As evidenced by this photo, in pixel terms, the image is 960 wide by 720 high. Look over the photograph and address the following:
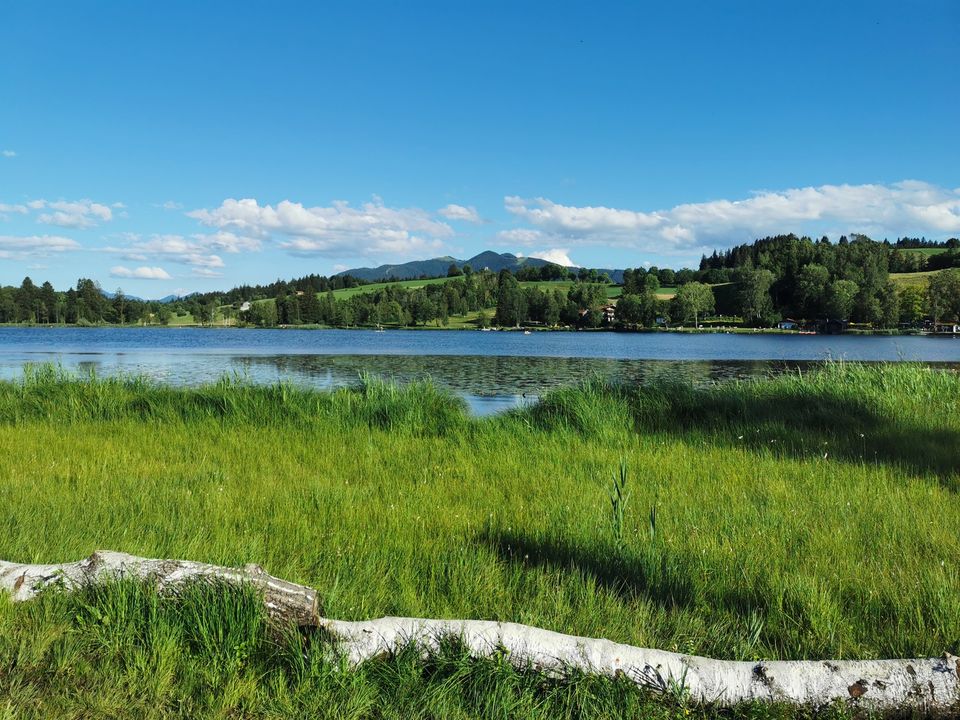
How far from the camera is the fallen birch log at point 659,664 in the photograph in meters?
2.89

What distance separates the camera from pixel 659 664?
3016 mm

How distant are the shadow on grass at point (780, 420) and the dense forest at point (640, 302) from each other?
151 metres

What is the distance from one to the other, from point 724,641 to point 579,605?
0.92 metres

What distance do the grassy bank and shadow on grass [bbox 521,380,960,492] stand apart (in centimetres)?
11

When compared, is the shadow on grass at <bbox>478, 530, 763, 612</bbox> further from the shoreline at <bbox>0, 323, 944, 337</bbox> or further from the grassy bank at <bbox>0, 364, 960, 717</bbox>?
the shoreline at <bbox>0, 323, 944, 337</bbox>

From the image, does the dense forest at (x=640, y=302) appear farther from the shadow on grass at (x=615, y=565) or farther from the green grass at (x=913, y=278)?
the shadow on grass at (x=615, y=565)

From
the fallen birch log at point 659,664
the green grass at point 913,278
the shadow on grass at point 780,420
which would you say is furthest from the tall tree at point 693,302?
the fallen birch log at point 659,664

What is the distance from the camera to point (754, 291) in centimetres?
16075

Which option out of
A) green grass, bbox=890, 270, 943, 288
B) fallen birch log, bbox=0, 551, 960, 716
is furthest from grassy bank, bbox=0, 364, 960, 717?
green grass, bbox=890, 270, 943, 288

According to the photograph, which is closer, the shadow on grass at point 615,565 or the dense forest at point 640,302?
the shadow on grass at point 615,565

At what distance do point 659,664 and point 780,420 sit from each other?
33.8 ft

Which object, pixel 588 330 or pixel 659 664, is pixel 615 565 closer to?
pixel 659 664

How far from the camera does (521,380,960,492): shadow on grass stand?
9.34 m

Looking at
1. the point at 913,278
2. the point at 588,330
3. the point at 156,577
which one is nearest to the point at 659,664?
the point at 156,577
